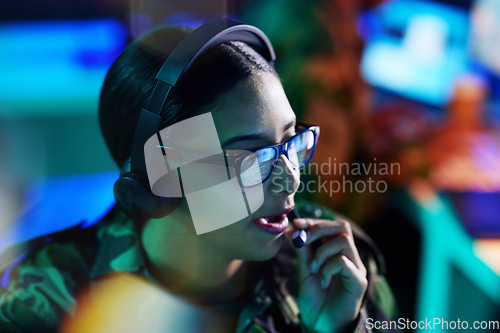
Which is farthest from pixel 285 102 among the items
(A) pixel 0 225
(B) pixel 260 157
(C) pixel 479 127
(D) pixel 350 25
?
→ (C) pixel 479 127

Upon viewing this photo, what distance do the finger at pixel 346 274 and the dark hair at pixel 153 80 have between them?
306 mm

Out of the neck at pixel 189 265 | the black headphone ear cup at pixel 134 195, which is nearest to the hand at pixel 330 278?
the neck at pixel 189 265

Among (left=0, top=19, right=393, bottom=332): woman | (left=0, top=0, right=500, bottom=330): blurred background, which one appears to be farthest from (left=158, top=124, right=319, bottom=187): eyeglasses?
(left=0, top=0, right=500, bottom=330): blurred background

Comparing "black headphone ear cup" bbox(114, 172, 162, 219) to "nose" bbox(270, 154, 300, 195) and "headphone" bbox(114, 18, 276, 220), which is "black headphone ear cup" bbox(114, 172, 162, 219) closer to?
"headphone" bbox(114, 18, 276, 220)

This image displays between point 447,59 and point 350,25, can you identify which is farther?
point 447,59

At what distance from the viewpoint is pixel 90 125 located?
2.55m

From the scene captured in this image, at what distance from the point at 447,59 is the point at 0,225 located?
223cm

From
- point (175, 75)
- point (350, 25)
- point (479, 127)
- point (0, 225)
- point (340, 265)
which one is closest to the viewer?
point (175, 75)

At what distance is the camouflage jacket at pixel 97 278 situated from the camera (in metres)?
0.77

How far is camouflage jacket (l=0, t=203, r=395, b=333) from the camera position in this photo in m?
0.77

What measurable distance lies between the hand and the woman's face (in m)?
0.08

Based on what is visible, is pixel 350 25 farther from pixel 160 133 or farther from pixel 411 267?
pixel 160 133

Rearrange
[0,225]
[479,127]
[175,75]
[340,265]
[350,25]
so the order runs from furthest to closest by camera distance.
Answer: [479,127]
[350,25]
[0,225]
[340,265]
[175,75]

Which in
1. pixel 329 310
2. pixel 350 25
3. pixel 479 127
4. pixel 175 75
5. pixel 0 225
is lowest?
pixel 479 127
